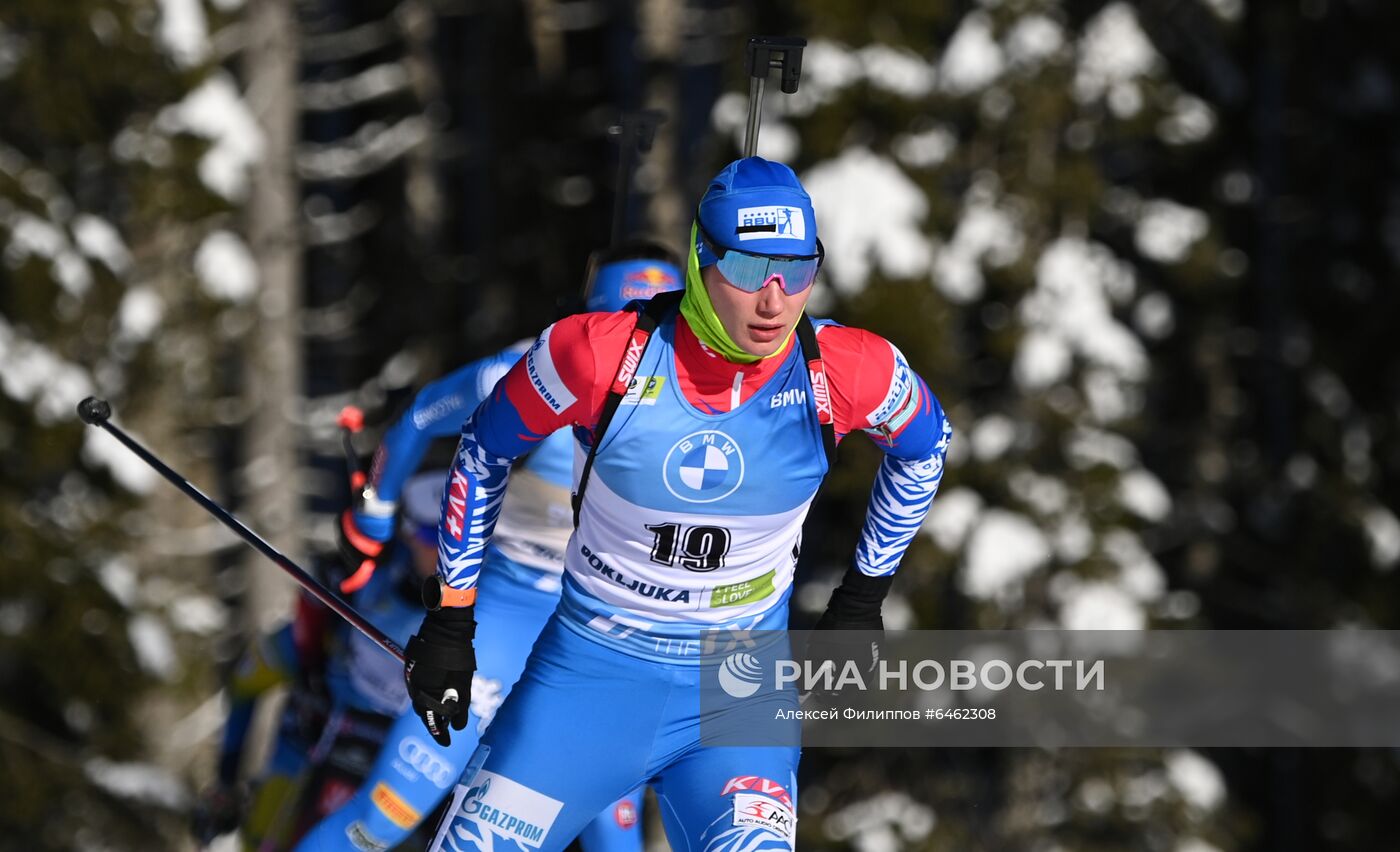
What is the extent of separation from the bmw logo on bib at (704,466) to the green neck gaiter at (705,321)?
9.2 inches

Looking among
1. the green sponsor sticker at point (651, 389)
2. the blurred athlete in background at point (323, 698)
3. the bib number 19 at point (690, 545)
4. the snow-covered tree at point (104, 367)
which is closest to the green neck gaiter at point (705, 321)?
the green sponsor sticker at point (651, 389)

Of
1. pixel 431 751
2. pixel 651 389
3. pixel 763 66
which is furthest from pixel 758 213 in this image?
pixel 431 751

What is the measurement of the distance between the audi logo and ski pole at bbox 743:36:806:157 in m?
2.46

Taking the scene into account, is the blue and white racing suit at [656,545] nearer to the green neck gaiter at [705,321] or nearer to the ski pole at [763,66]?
the green neck gaiter at [705,321]

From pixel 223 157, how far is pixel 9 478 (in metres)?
2.99

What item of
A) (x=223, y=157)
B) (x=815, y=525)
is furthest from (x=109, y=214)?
(x=815, y=525)

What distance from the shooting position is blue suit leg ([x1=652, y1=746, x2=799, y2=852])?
4.83 meters

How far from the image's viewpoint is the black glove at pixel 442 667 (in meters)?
5.10

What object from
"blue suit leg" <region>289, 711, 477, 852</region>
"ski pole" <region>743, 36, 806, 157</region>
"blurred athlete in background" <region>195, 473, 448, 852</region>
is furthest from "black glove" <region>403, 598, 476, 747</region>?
"blurred athlete in background" <region>195, 473, 448, 852</region>

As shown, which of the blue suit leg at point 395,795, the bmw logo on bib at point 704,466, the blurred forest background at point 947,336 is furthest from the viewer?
the blurred forest background at point 947,336

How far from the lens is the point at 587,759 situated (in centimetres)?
508

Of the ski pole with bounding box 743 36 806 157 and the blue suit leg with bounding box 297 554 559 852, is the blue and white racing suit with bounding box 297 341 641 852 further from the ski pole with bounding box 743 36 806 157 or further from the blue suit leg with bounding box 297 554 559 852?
the ski pole with bounding box 743 36 806 157

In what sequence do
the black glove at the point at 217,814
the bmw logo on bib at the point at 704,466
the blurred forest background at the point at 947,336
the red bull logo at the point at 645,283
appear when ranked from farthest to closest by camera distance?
the blurred forest background at the point at 947,336, the black glove at the point at 217,814, the red bull logo at the point at 645,283, the bmw logo on bib at the point at 704,466

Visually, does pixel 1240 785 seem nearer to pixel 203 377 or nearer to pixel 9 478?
pixel 203 377
